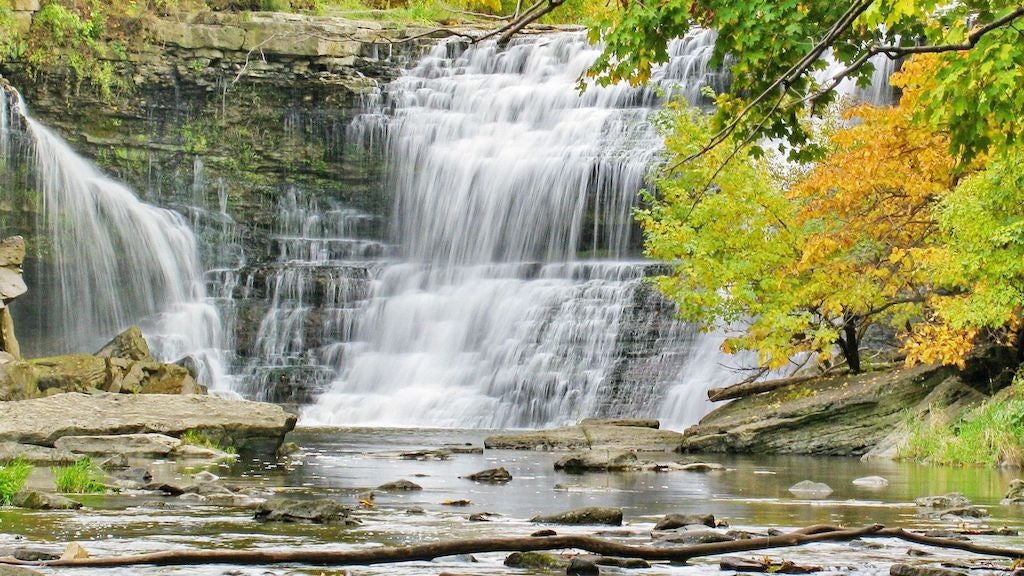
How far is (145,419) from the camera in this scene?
55.2 feet

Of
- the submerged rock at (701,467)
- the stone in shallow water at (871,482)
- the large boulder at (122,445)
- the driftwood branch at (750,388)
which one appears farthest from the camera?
the driftwood branch at (750,388)

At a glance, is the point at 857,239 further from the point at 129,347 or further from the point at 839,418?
the point at 129,347

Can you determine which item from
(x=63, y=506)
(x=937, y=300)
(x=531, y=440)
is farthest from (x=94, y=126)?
(x=63, y=506)

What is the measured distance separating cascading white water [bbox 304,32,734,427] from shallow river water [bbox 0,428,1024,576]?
423 inches

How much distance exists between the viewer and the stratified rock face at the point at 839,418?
777 inches

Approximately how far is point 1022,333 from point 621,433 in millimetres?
6314

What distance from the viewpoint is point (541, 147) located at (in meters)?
36.9

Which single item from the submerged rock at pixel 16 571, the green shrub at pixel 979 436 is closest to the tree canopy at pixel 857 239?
the green shrub at pixel 979 436

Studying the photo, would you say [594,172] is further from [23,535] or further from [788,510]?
[23,535]

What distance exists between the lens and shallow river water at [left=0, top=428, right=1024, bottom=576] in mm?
7211

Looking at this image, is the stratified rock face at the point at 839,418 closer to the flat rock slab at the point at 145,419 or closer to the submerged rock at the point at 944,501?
the flat rock slab at the point at 145,419

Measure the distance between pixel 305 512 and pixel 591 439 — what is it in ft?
42.2

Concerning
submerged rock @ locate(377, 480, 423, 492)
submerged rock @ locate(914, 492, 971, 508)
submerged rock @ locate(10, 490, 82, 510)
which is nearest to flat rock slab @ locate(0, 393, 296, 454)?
submerged rock @ locate(377, 480, 423, 492)

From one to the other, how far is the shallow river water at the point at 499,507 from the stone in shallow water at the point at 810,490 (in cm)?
16
